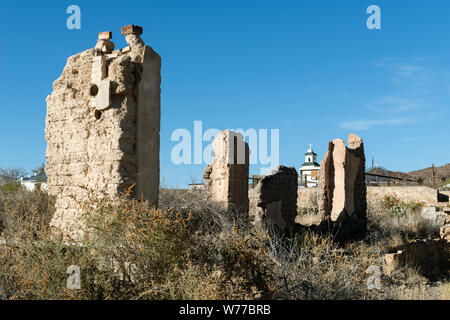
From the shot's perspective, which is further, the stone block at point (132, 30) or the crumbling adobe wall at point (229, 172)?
the crumbling adobe wall at point (229, 172)

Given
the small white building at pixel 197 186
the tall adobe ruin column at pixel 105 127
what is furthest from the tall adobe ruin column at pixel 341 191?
the tall adobe ruin column at pixel 105 127

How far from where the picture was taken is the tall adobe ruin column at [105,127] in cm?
753

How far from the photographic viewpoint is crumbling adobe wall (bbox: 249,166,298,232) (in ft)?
40.1

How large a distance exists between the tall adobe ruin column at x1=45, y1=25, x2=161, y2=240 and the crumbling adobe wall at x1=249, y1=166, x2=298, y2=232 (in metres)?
4.90

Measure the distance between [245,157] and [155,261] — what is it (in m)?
7.66

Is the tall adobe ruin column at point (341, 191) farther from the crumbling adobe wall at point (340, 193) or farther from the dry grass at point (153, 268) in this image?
the dry grass at point (153, 268)

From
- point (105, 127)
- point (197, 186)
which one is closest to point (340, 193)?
point (197, 186)

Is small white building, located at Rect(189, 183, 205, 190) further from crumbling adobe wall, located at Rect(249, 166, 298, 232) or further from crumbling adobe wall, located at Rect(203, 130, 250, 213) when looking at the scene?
crumbling adobe wall, located at Rect(249, 166, 298, 232)

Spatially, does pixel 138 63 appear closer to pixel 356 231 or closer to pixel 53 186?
pixel 53 186

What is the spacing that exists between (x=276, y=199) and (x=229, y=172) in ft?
5.21

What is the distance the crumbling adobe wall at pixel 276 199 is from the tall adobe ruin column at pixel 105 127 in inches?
193

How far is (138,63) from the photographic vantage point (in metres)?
7.87

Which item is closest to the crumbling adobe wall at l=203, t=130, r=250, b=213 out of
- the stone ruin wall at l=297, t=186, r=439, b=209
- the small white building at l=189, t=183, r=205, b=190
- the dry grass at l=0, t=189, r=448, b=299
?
the small white building at l=189, t=183, r=205, b=190
